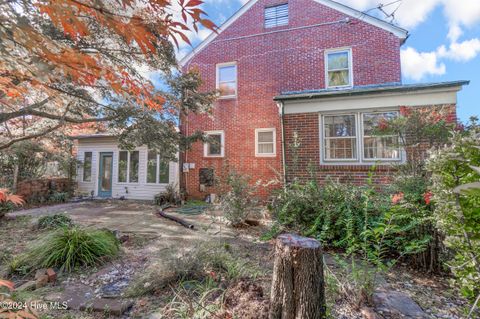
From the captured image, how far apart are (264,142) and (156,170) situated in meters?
5.31

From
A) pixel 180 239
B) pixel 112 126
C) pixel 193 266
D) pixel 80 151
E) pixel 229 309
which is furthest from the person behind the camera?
pixel 80 151

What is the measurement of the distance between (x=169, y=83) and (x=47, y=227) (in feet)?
16.5

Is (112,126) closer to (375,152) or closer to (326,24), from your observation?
(375,152)

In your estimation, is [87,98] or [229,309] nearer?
[229,309]

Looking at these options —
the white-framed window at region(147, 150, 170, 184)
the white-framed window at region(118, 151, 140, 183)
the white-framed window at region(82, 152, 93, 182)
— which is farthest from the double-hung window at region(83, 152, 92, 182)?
the white-framed window at region(147, 150, 170, 184)

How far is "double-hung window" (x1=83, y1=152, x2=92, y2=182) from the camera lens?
39.2 feet

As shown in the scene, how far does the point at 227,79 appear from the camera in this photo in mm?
10570

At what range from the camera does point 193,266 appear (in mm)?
2844

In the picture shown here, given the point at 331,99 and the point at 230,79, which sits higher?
the point at 230,79

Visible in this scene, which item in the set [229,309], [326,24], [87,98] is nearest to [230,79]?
[326,24]

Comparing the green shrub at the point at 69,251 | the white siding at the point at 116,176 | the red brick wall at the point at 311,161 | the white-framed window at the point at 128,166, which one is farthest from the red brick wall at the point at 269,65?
the green shrub at the point at 69,251

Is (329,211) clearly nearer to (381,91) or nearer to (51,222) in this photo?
(381,91)

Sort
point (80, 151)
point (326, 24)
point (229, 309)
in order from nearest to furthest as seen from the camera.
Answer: point (229, 309) → point (326, 24) → point (80, 151)

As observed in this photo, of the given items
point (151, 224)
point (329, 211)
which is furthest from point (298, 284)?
point (151, 224)
